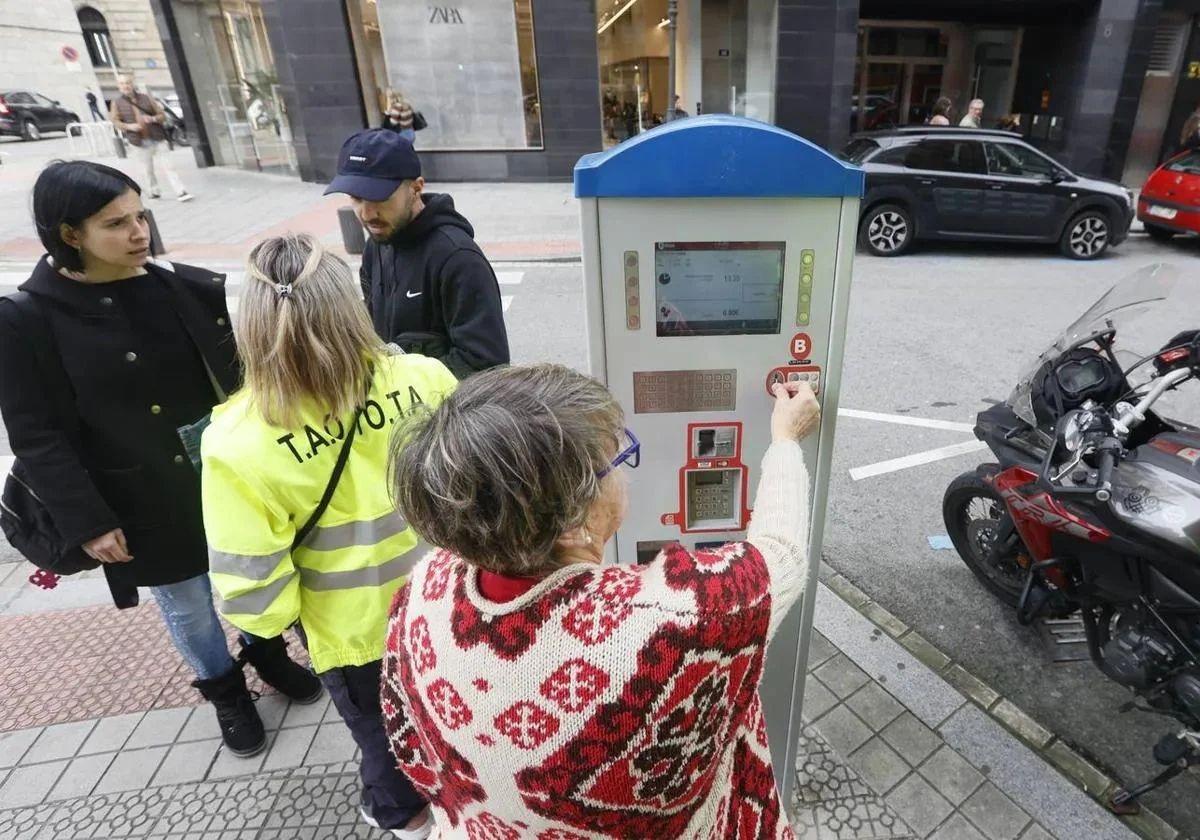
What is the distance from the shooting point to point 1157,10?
12.3 meters

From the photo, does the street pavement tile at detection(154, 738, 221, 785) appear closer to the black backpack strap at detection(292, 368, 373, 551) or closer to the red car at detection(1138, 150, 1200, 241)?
the black backpack strap at detection(292, 368, 373, 551)

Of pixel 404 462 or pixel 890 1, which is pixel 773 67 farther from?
pixel 404 462

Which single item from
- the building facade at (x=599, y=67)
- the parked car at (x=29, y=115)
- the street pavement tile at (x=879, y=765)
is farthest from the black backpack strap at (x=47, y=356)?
the parked car at (x=29, y=115)

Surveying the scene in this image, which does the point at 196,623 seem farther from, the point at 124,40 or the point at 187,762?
the point at 124,40

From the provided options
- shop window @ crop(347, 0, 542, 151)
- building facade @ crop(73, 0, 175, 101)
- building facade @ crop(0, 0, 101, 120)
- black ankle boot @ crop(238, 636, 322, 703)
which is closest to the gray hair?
black ankle boot @ crop(238, 636, 322, 703)

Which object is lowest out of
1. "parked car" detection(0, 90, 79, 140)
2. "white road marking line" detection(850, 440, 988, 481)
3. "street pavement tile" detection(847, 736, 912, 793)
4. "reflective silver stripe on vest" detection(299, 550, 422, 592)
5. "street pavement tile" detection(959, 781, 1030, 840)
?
"white road marking line" detection(850, 440, 988, 481)

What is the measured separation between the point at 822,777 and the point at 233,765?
204cm

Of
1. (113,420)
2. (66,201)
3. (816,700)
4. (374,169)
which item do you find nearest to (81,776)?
(113,420)

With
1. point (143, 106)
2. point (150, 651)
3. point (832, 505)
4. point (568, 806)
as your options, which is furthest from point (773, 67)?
point (568, 806)

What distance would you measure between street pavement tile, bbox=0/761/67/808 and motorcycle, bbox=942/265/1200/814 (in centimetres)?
356

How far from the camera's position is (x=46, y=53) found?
89.8ft

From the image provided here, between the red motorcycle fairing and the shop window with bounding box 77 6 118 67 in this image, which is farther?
the shop window with bounding box 77 6 118 67

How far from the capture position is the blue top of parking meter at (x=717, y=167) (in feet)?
4.95

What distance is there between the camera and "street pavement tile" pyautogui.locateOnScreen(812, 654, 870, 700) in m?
2.76
